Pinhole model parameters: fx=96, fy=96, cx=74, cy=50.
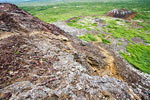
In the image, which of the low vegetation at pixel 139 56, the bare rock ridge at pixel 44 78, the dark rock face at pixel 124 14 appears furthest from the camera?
the dark rock face at pixel 124 14

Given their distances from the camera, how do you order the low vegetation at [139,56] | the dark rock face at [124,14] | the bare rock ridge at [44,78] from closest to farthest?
the bare rock ridge at [44,78]
the low vegetation at [139,56]
the dark rock face at [124,14]

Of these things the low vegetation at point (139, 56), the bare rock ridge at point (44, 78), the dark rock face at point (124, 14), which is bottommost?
the low vegetation at point (139, 56)

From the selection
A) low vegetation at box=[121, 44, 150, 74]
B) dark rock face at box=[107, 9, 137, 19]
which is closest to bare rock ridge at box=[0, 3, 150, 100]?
low vegetation at box=[121, 44, 150, 74]

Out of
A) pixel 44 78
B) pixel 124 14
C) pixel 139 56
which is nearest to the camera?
pixel 44 78

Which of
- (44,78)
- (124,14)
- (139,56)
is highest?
(124,14)

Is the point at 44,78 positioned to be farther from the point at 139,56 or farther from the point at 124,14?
the point at 124,14

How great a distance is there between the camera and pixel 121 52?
2114cm

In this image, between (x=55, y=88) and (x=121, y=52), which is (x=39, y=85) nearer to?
(x=55, y=88)

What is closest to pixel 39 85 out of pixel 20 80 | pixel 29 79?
pixel 29 79

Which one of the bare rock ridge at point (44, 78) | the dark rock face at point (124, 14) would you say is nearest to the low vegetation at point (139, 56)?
the bare rock ridge at point (44, 78)

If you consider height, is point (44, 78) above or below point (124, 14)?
below

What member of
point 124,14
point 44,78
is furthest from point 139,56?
point 124,14

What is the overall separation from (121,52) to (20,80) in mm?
20017

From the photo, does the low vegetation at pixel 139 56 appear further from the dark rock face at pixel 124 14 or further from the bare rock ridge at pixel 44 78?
the dark rock face at pixel 124 14
